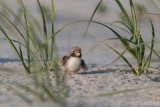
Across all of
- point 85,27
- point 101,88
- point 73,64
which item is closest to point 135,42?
point 73,64

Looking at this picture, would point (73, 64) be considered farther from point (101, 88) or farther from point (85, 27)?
point (85, 27)

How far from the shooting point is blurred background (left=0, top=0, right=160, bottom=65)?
557 centimetres

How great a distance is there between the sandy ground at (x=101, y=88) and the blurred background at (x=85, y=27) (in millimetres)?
240

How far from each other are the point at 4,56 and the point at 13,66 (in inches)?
26.6

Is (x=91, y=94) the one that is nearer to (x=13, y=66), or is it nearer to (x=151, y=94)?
(x=151, y=94)

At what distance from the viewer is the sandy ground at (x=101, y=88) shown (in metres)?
3.07

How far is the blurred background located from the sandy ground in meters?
0.24

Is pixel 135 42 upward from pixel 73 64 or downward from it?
upward

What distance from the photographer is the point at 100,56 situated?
593 centimetres

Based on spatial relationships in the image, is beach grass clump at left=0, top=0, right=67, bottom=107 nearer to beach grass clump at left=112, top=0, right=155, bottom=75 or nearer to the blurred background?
the blurred background

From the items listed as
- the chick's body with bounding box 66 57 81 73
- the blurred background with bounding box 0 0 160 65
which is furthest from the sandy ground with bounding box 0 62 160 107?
the blurred background with bounding box 0 0 160 65

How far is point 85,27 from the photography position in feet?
30.3

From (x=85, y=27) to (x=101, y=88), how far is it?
546 cm

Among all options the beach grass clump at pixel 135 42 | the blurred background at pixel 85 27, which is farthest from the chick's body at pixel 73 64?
the beach grass clump at pixel 135 42
